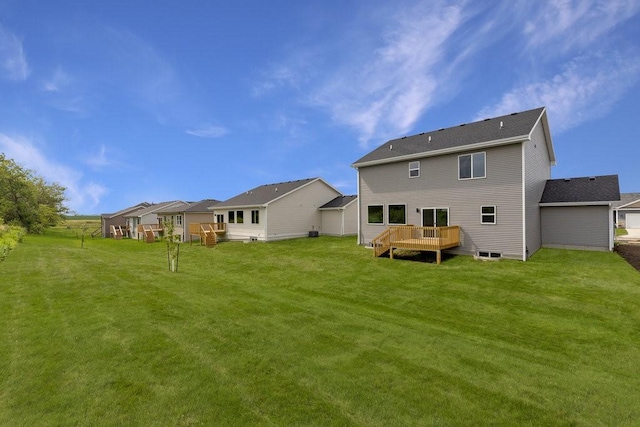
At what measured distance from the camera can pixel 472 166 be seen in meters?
15.5

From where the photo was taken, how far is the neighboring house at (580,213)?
15.1 metres

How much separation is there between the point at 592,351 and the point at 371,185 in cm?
1471

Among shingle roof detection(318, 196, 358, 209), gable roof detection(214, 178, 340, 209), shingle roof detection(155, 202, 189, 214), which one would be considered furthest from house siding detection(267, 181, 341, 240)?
shingle roof detection(155, 202, 189, 214)

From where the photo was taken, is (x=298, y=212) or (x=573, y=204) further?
(x=298, y=212)

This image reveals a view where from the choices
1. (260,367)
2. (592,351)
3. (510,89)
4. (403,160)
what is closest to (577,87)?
(510,89)

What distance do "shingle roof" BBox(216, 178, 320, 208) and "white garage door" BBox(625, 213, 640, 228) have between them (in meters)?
35.2

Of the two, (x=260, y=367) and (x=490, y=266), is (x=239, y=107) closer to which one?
(x=490, y=266)

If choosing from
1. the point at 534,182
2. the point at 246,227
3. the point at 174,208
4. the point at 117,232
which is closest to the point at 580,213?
the point at 534,182

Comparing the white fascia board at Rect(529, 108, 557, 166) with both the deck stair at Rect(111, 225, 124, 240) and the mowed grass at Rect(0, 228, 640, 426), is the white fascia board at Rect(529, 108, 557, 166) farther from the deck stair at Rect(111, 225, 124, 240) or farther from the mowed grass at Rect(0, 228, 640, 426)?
the deck stair at Rect(111, 225, 124, 240)

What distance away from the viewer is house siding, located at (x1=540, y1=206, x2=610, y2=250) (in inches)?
599

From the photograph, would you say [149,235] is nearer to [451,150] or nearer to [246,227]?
[246,227]

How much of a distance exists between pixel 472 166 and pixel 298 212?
50.5 ft

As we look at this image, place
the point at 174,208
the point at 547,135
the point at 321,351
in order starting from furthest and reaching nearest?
the point at 174,208 < the point at 547,135 < the point at 321,351

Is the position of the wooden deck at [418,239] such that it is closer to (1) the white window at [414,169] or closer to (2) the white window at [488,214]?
(2) the white window at [488,214]
